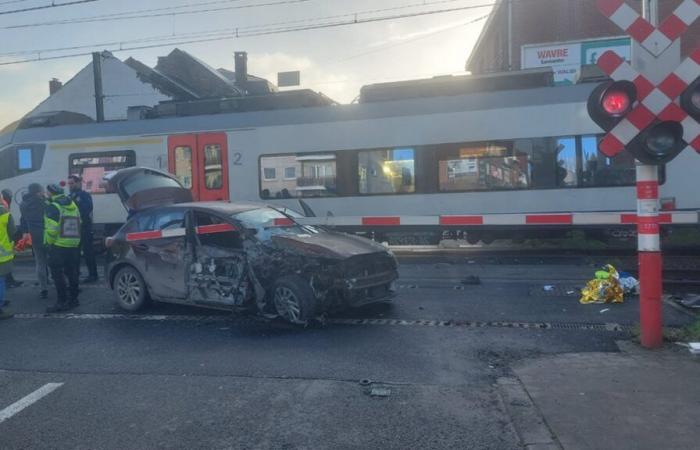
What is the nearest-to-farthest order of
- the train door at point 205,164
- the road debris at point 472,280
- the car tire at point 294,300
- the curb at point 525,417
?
the curb at point 525,417 → the car tire at point 294,300 → the road debris at point 472,280 → the train door at point 205,164

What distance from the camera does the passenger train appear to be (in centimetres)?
1234

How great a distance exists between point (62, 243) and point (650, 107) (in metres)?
7.55

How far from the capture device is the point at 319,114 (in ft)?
45.2

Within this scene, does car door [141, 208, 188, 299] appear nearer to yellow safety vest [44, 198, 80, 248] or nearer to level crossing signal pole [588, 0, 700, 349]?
yellow safety vest [44, 198, 80, 248]

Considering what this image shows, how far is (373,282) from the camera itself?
746 cm

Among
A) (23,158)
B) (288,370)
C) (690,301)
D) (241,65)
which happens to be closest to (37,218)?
(288,370)

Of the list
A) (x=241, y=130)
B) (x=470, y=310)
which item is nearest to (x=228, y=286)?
(x=470, y=310)

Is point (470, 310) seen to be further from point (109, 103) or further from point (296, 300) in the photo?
point (109, 103)

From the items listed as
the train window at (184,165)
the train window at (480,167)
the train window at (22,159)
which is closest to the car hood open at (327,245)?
the train window at (480,167)

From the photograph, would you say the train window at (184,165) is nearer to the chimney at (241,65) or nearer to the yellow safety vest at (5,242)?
the yellow safety vest at (5,242)

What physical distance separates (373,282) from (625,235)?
7.43 metres

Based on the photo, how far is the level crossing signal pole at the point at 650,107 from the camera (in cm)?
552

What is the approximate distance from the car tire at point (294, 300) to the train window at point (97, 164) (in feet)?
30.5

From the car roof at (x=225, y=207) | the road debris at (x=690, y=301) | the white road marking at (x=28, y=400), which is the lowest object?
the white road marking at (x=28, y=400)
